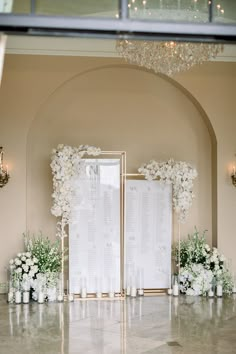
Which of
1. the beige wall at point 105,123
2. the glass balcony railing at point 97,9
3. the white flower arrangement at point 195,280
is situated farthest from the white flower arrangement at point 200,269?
the glass balcony railing at point 97,9

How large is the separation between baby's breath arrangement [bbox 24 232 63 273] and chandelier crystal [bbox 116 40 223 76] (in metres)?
3.86

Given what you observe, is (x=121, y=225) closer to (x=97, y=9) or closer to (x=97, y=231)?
(x=97, y=231)

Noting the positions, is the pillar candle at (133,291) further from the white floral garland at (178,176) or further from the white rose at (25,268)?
the white rose at (25,268)

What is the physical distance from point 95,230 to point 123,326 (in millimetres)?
2663

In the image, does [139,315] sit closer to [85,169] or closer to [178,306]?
[178,306]

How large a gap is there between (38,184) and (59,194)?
3.20ft

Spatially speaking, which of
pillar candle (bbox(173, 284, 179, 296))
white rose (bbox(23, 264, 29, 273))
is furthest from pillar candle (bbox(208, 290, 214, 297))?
white rose (bbox(23, 264, 29, 273))

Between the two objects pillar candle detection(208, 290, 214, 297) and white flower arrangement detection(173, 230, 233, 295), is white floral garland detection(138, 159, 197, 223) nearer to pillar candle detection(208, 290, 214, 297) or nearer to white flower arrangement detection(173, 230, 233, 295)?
white flower arrangement detection(173, 230, 233, 295)

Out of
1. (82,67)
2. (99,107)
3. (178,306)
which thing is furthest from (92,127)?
(178,306)

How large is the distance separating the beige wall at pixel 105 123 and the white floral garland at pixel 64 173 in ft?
2.54

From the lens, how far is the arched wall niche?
434 inches

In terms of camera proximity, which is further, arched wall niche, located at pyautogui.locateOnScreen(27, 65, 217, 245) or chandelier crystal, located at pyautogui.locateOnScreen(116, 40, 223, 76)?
arched wall niche, located at pyautogui.locateOnScreen(27, 65, 217, 245)

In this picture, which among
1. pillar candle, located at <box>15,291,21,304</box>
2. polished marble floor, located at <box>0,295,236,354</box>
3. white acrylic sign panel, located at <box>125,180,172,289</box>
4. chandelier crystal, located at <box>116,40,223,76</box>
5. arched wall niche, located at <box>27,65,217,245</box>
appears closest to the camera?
polished marble floor, located at <box>0,295,236,354</box>

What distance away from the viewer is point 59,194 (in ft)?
33.4
